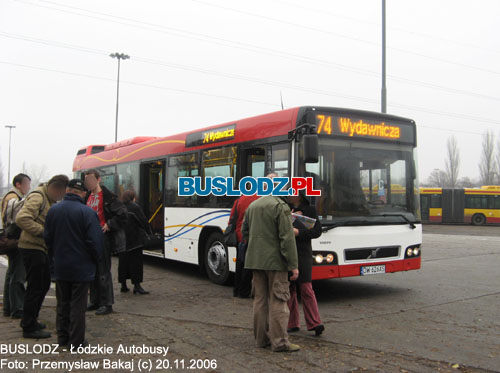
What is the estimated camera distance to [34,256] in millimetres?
5777

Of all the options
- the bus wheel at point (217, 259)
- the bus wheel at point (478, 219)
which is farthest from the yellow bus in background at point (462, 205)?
the bus wheel at point (217, 259)

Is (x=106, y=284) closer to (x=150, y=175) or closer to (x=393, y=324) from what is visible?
(x=393, y=324)

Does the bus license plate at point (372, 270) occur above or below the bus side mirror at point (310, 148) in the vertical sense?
below

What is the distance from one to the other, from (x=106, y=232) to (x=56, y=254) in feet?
7.13

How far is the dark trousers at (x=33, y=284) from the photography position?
5642 mm

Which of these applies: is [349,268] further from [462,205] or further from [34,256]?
[462,205]

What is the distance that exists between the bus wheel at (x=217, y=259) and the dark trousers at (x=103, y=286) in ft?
8.55

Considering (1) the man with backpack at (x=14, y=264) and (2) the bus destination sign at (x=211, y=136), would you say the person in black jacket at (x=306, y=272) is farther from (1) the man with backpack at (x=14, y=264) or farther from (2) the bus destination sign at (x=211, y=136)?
(2) the bus destination sign at (x=211, y=136)

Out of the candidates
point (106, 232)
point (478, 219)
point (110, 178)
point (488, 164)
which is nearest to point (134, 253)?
point (106, 232)

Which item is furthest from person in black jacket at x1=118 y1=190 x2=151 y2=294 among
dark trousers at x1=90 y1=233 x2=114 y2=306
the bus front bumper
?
the bus front bumper

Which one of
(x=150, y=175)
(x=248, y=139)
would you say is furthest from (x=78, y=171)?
(x=248, y=139)

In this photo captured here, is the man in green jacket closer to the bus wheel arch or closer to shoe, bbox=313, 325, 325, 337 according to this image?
shoe, bbox=313, 325, 325, 337

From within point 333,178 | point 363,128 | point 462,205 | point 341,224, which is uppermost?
point 363,128

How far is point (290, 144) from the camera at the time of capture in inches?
314
